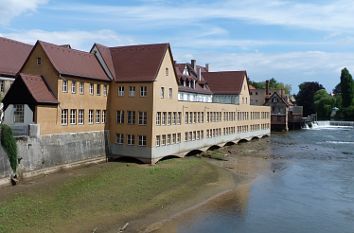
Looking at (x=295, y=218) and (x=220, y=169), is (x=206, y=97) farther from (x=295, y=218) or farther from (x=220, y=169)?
(x=295, y=218)

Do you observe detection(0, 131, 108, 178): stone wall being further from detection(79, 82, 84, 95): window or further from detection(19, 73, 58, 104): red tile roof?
detection(79, 82, 84, 95): window

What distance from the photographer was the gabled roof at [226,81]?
82688mm

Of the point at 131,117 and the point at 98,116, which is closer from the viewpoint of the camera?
the point at 98,116

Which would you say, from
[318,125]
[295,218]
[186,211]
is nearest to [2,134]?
[186,211]

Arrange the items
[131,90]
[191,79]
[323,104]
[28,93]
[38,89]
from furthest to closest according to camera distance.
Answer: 1. [323,104]
2. [191,79]
3. [131,90]
4. [38,89]
5. [28,93]

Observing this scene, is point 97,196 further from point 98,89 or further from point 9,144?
point 98,89

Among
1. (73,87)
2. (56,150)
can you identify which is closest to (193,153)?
(73,87)

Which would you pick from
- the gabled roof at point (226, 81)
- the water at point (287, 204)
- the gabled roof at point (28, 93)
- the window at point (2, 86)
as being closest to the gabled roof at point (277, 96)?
the gabled roof at point (226, 81)

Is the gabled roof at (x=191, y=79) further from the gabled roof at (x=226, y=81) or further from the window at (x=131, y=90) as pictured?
the window at (x=131, y=90)

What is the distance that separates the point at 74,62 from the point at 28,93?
23.4 ft

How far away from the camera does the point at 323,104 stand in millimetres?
156750

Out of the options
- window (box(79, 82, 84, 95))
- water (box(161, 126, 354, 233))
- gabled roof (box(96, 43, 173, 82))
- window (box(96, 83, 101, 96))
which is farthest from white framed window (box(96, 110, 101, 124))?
water (box(161, 126, 354, 233))

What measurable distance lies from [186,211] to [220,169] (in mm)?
16969

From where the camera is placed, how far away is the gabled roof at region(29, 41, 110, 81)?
3978cm
